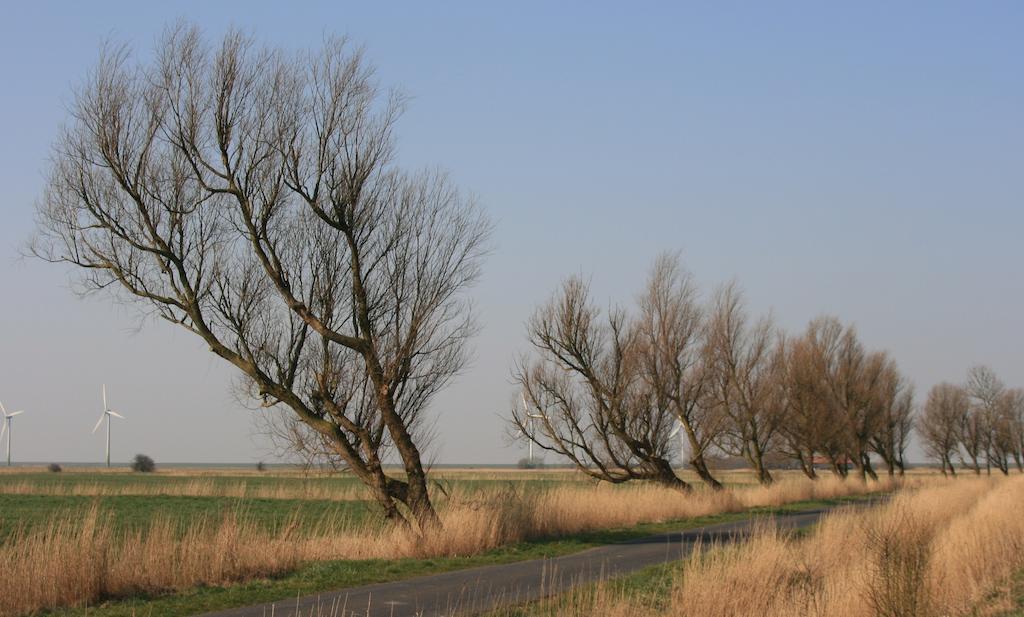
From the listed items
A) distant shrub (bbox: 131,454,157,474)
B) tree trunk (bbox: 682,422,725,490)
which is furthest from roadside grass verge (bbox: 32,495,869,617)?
distant shrub (bbox: 131,454,157,474)

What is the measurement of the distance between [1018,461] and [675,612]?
99.0 m

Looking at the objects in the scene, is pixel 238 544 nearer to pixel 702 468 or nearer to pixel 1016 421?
pixel 702 468

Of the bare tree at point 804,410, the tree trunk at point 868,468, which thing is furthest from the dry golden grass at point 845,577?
the tree trunk at point 868,468

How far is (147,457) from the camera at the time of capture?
403ft

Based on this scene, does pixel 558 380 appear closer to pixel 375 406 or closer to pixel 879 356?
pixel 375 406

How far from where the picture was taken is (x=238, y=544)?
1647cm

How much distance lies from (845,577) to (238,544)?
30.8 feet

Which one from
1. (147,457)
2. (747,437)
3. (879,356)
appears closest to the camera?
(747,437)

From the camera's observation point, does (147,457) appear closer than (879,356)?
No

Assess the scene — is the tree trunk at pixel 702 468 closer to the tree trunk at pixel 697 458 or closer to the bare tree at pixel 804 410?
the tree trunk at pixel 697 458

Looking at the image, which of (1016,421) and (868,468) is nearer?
(868,468)

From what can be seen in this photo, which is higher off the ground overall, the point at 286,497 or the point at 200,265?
the point at 200,265

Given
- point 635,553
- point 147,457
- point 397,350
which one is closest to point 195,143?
point 397,350

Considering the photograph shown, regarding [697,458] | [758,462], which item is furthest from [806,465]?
[697,458]
